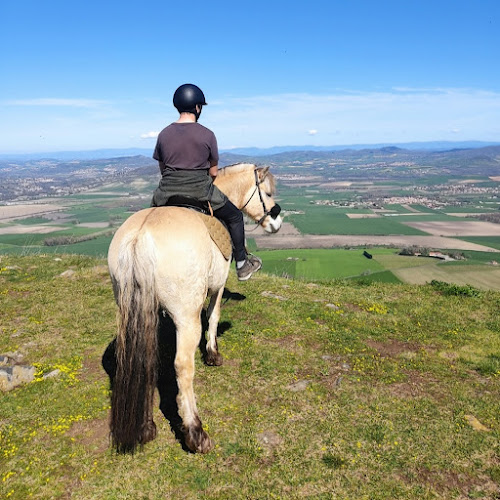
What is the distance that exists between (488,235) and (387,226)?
20.8 m

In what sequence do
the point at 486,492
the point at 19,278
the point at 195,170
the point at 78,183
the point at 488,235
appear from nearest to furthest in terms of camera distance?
the point at 486,492 < the point at 195,170 < the point at 19,278 < the point at 488,235 < the point at 78,183

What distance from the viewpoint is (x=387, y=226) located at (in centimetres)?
8538

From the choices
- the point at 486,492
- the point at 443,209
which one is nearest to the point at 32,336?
the point at 486,492

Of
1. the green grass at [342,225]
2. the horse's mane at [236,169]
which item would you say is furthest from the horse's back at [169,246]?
the green grass at [342,225]

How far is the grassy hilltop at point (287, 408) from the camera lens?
4258 millimetres

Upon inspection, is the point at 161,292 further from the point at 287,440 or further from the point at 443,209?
the point at 443,209

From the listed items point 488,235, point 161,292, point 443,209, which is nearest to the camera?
point 161,292

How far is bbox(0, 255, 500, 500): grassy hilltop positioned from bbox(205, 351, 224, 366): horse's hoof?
0.36 feet

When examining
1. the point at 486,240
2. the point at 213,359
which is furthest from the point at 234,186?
the point at 486,240

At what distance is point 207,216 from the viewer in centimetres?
537

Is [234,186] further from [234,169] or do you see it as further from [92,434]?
[92,434]

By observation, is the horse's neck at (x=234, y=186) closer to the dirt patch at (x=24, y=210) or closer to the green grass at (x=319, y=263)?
the green grass at (x=319, y=263)

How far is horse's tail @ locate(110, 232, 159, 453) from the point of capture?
438cm

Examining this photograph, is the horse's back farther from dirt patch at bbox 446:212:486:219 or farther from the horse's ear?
dirt patch at bbox 446:212:486:219
